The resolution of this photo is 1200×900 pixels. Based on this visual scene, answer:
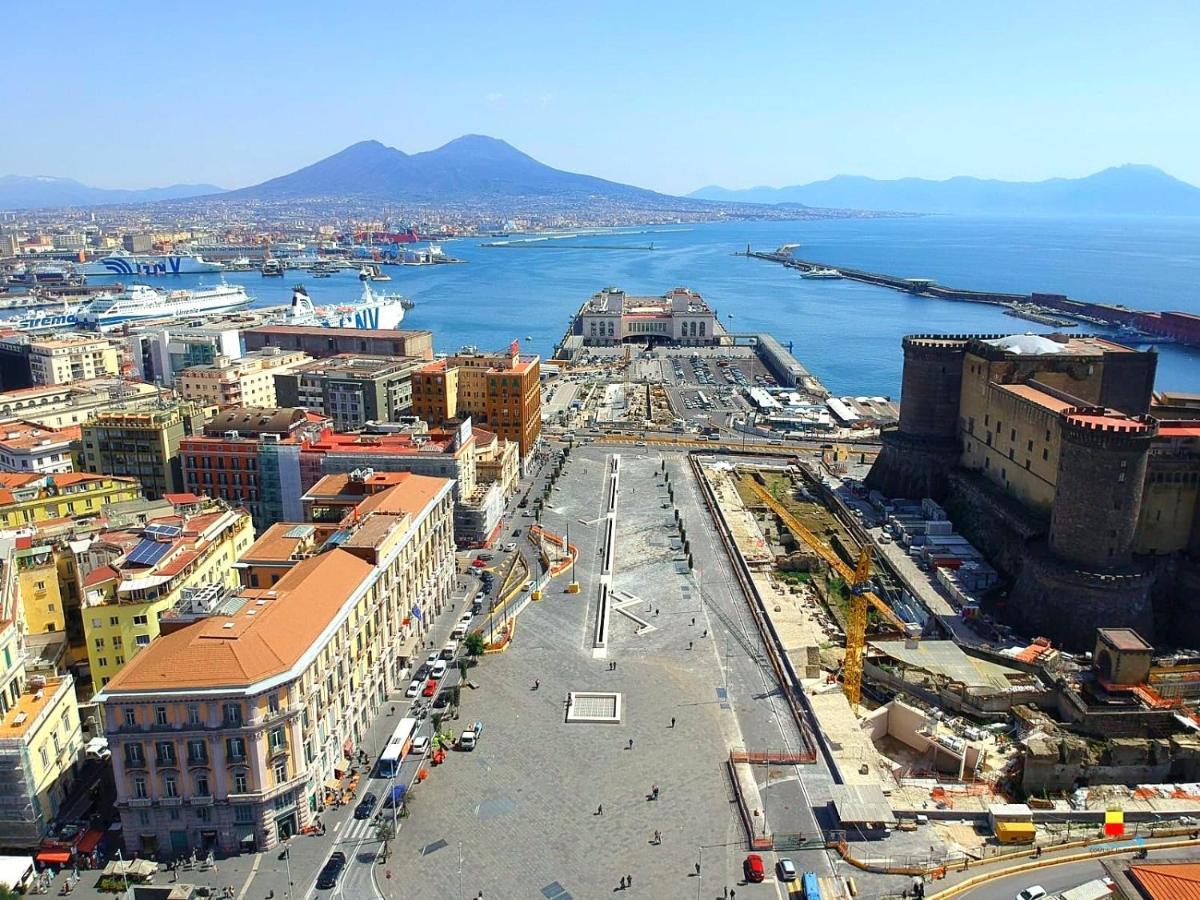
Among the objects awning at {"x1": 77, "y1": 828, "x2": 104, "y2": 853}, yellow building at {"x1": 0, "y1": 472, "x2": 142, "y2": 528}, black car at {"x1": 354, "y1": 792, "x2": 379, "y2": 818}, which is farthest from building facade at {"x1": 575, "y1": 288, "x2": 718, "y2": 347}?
awning at {"x1": 77, "y1": 828, "x2": 104, "y2": 853}

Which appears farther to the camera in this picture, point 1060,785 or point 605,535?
point 605,535

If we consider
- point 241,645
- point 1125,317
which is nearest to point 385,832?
point 241,645

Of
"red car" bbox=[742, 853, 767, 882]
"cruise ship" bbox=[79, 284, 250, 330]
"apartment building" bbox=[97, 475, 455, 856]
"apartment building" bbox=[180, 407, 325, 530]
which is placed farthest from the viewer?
"cruise ship" bbox=[79, 284, 250, 330]

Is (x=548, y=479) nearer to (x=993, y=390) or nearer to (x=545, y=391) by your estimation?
(x=993, y=390)

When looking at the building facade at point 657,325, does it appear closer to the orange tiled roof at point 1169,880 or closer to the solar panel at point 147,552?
the solar panel at point 147,552

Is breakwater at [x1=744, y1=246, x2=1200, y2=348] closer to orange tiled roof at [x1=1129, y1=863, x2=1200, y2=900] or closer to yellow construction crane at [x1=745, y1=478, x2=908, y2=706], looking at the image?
yellow construction crane at [x1=745, y1=478, x2=908, y2=706]

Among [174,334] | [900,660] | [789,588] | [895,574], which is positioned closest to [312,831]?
[900,660]
